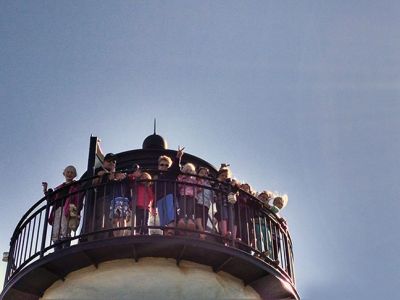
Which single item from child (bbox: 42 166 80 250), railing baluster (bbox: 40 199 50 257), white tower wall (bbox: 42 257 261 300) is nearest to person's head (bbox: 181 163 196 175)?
→ white tower wall (bbox: 42 257 261 300)

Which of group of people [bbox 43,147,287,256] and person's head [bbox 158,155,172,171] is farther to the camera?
person's head [bbox 158,155,172,171]

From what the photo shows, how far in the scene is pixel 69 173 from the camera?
54.7ft

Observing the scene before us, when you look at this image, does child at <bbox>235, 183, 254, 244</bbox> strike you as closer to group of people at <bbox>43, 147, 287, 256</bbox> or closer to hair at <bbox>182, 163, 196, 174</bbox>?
group of people at <bbox>43, 147, 287, 256</bbox>

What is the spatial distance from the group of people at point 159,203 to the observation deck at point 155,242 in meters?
0.02

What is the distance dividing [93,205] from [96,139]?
1644 millimetres

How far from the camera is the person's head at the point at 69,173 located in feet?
54.7

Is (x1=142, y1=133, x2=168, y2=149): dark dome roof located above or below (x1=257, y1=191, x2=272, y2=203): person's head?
above

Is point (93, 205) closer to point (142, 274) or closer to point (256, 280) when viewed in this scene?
point (142, 274)

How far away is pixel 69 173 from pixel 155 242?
2.37 metres

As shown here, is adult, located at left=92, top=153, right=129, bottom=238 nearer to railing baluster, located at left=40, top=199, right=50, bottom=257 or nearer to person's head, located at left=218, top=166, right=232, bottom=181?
railing baluster, located at left=40, top=199, right=50, bottom=257

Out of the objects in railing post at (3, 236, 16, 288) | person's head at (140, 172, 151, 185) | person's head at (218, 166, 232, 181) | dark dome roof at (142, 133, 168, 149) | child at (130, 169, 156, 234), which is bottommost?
railing post at (3, 236, 16, 288)

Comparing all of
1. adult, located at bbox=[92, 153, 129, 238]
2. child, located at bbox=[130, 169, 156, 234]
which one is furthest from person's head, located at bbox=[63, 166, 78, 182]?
child, located at bbox=[130, 169, 156, 234]

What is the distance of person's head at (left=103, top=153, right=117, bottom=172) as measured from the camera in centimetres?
1650

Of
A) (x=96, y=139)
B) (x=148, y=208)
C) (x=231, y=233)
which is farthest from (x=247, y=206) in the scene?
(x=96, y=139)
